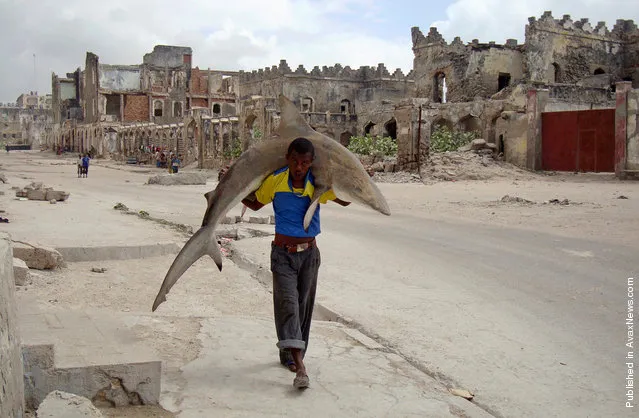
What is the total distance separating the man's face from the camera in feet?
13.1

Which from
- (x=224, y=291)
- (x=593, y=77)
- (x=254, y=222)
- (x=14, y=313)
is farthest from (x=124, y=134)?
(x=14, y=313)

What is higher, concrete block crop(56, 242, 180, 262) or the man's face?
the man's face

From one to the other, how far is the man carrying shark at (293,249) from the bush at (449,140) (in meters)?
25.4

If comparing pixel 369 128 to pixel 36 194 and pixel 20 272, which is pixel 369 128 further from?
pixel 20 272

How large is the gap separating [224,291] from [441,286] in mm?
2433

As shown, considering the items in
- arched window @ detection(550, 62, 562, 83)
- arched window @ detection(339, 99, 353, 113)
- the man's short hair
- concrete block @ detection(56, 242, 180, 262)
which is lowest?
concrete block @ detection(56, 242, 180, 262)

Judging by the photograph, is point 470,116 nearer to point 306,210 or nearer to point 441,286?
point 441,286

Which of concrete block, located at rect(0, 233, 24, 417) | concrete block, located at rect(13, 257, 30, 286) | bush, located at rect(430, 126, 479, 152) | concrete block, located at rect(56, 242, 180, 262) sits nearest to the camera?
concrete block, located at rect(0, 233, 24, 417)

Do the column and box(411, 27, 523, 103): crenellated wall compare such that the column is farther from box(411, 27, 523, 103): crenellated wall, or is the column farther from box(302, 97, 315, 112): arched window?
box(302, 97, 315, 112): arched window

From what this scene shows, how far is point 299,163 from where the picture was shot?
4.02 m

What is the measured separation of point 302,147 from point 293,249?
0.67m

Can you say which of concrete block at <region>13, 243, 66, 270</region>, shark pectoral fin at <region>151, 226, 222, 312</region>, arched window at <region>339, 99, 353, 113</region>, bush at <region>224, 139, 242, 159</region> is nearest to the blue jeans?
shark pectoral fin at <region>151, 226, 222, 312</region>

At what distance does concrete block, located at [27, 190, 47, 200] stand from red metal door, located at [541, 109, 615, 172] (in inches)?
730

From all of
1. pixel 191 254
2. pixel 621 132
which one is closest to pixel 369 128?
pixel 621 132
